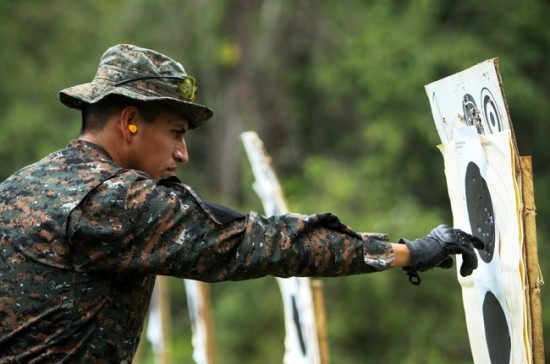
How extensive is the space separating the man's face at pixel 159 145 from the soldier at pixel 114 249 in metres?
0.15

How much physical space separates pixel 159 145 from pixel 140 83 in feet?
0.69

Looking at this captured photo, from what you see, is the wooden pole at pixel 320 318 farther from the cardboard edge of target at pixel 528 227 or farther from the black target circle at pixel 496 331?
the cardboard edge of target at pixel 528 227

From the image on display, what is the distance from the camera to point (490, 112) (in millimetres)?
3369

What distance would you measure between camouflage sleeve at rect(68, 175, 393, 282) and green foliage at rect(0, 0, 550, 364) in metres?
7.20

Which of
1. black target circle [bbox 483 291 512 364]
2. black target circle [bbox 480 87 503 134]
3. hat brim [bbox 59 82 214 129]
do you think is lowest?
black target circle [bbox 483 291 512 364]

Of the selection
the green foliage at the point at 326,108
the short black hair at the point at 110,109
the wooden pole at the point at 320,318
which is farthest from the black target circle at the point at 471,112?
the green foliage at the point at 326,108

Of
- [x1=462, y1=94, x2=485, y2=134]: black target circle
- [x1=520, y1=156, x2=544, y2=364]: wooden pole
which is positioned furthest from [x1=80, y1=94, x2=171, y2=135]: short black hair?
[x1=520, y1=156, x2=544, y2=364]: wooden pole

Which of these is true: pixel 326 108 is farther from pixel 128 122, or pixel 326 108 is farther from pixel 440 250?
pixel 440 250

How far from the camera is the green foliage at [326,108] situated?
10711 millimetres

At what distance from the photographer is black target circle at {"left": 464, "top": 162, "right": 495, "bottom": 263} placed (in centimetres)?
348

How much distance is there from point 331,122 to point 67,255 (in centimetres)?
1104

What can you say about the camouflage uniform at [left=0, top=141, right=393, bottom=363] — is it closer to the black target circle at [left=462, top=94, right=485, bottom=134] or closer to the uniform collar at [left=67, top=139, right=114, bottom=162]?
the uniform collar at [left=67, top=139, right=114, bottom=162]

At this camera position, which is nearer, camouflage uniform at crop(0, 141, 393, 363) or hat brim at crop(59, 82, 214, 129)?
camouflage uniform at crop(0, 141, 393, 363)

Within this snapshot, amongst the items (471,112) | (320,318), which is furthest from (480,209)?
(320,318)
